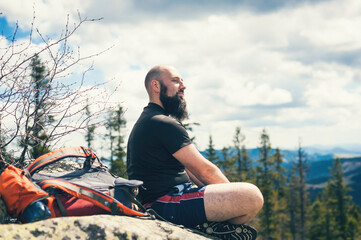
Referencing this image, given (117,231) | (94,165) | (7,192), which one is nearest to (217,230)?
(117,231)

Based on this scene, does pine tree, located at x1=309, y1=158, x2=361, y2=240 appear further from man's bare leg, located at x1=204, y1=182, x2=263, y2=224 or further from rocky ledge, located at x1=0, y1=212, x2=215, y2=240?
rocky ledge, located at x1=0, y1=212, x2=215, y2=240

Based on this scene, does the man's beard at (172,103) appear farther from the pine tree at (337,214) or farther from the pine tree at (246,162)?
the pine tree at (246,162)

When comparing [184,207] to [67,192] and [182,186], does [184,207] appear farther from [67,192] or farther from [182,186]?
[67,192]

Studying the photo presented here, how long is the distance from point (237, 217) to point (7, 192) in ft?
7.85

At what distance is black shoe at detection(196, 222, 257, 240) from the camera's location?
3664 millimetres

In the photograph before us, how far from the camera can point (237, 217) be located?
3.69 m

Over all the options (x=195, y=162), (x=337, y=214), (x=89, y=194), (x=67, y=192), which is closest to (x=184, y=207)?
(x=195, y=162)

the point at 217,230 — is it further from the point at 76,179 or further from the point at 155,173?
the point at 76,179

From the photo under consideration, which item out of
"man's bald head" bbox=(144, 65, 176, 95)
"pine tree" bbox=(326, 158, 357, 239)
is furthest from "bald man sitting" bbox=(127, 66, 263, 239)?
"pine tree" bbox=(326, 158, 357, 239)

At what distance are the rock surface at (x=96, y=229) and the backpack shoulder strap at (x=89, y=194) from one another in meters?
0.11

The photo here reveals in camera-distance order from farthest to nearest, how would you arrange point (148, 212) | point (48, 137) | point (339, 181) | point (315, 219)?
point (315, 219) < point (339, 181) < point (48, 137) < point (148, 212)

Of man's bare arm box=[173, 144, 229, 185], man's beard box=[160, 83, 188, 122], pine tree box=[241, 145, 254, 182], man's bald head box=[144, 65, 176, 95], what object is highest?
man's bald head box=[144, 65, 176, 95]

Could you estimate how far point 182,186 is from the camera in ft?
12.5

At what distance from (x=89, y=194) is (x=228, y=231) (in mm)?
1653
